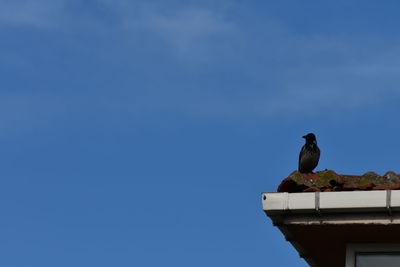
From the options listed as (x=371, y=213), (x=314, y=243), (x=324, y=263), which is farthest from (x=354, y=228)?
(x=324, y=263)

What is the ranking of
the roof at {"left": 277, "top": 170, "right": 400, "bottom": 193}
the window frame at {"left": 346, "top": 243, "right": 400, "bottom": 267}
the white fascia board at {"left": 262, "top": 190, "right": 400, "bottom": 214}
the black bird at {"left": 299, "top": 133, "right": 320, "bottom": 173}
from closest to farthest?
1. the white fascia board at {"left": 262, "top": 190, "right": 400, "bottom": 214}
2. the roof at {"left": 277, "top": 170, "right": 400, "bottom": 193}
3. the window frame at {"left": 346, "top": 243, "right": 400, "bottom": 267}
4. the black bird at {"left": 299, "top": 133, "right": 320, "bottom": 173}

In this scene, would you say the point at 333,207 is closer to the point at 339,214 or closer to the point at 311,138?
the point at 339,214

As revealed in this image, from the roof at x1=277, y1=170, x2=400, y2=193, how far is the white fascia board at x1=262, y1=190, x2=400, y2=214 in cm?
13

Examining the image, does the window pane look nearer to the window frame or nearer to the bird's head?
the window frame

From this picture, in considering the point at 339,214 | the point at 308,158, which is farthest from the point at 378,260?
the point at 308,158

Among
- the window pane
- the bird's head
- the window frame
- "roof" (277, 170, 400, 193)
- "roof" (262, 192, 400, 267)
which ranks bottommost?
the window pane

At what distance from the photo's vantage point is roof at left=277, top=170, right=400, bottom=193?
26.2 ft

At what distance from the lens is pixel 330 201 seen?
25.8 ft

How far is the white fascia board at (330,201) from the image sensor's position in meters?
7.69

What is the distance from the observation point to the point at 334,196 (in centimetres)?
786

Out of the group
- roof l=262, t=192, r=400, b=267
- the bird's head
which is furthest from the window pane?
the bird's head

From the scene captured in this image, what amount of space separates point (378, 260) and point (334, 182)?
32.7 inches

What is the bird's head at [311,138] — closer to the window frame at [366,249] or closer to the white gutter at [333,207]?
the window frame at [366,249]

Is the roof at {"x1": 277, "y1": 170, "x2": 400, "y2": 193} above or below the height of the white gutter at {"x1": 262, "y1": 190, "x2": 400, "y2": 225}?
above
